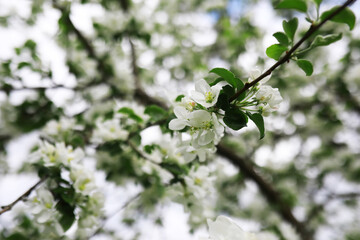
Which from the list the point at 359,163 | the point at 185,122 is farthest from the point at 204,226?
the point at 359,163

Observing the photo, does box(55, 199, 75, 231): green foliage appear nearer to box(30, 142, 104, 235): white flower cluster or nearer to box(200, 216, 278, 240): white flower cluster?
box(30, 142, 104, 235): white flower cluster

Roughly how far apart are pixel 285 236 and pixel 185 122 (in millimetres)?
1977

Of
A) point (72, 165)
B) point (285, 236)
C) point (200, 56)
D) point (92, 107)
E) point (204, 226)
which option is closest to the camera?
point (72, 165)

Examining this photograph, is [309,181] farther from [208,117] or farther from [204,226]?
[208,117]

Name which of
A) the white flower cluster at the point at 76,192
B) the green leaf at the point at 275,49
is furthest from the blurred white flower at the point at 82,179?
the green leaf at the point at 275,49

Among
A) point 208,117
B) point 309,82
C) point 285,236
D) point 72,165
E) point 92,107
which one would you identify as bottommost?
point 72,165

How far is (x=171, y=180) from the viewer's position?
4.86 ft

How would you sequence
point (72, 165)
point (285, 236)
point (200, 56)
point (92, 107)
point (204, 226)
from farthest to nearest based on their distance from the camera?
point (200, 56)
point (92, 107)
point (285, 236)
point (204, 226)
point (72, 165)

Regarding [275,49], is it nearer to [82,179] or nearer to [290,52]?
[290,52]

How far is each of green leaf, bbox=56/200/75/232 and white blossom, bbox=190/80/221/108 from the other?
85cm

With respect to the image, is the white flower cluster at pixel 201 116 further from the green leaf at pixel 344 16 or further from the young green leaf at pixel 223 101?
the green leaf at pixel 344 16

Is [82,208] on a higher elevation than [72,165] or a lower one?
lower

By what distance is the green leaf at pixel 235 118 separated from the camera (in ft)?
2.87

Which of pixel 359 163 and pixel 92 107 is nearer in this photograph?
pixel 92 107
